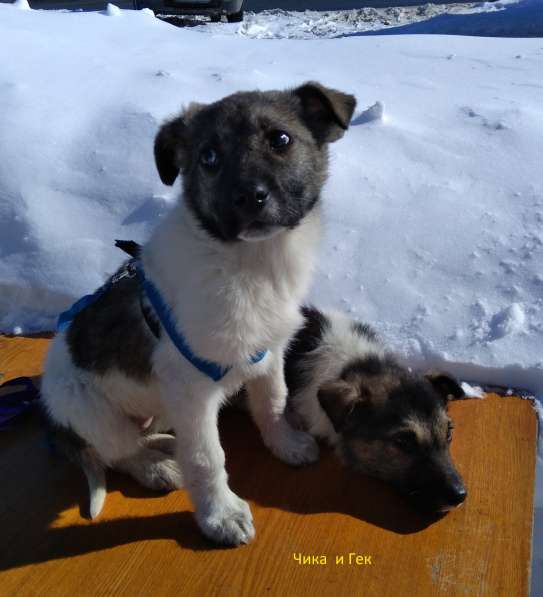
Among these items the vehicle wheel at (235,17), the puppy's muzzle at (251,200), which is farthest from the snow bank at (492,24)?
the puppy's muzzle at (251,200)

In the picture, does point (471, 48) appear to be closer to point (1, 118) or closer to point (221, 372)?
point (1, 118)

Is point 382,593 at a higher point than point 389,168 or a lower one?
lower

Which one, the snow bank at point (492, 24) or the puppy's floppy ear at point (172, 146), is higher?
the puppy's floppy ear at point (172, 146)

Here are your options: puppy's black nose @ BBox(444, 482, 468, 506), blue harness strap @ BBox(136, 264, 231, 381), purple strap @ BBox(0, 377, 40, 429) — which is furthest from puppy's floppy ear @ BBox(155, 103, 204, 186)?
puppy's black nose @ BBox(444, 482, 468, 506)

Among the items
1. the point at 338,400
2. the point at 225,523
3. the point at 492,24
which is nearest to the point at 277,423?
the point at 338,400

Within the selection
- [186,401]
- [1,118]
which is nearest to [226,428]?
[186,401]

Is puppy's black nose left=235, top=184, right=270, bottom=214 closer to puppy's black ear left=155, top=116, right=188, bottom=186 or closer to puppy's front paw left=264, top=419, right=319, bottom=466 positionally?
puppy's black ear left=155, top=116, right=188, bottom=186

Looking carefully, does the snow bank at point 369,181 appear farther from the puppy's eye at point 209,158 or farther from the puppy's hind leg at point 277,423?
the puppy's eye at point 209,158
